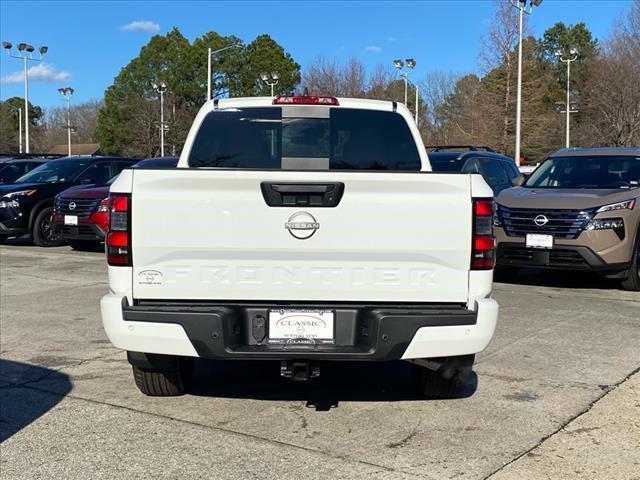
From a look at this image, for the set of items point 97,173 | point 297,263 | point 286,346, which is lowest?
point 286,346

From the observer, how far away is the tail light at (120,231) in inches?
156

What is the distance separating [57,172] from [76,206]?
8.60 feet

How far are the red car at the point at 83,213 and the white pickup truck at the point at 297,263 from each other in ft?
31.0

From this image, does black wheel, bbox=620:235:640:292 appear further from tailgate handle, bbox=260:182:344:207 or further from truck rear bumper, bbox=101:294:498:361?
tailgate handle, bbox=260:182:344:207

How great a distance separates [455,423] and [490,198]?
146cm

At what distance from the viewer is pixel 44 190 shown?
15.2 metres

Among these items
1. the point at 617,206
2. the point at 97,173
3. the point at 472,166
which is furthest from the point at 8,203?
the point at 617,206

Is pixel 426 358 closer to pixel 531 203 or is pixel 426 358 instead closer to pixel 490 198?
pixel 490 198

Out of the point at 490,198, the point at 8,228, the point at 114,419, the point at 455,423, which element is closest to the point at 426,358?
the point at 455,423

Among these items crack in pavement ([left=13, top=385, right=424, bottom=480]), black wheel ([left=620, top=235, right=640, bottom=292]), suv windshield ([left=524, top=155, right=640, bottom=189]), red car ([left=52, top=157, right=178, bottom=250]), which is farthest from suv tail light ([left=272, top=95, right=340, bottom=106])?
red car ([left=52, top=157, right=178, bottom=250])

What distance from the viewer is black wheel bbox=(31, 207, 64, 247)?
50.0ft

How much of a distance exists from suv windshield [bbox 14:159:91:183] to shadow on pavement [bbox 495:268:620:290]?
973 cm

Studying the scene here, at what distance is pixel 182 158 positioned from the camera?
5.42m

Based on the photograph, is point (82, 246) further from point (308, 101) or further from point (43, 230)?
point (308, 101)
